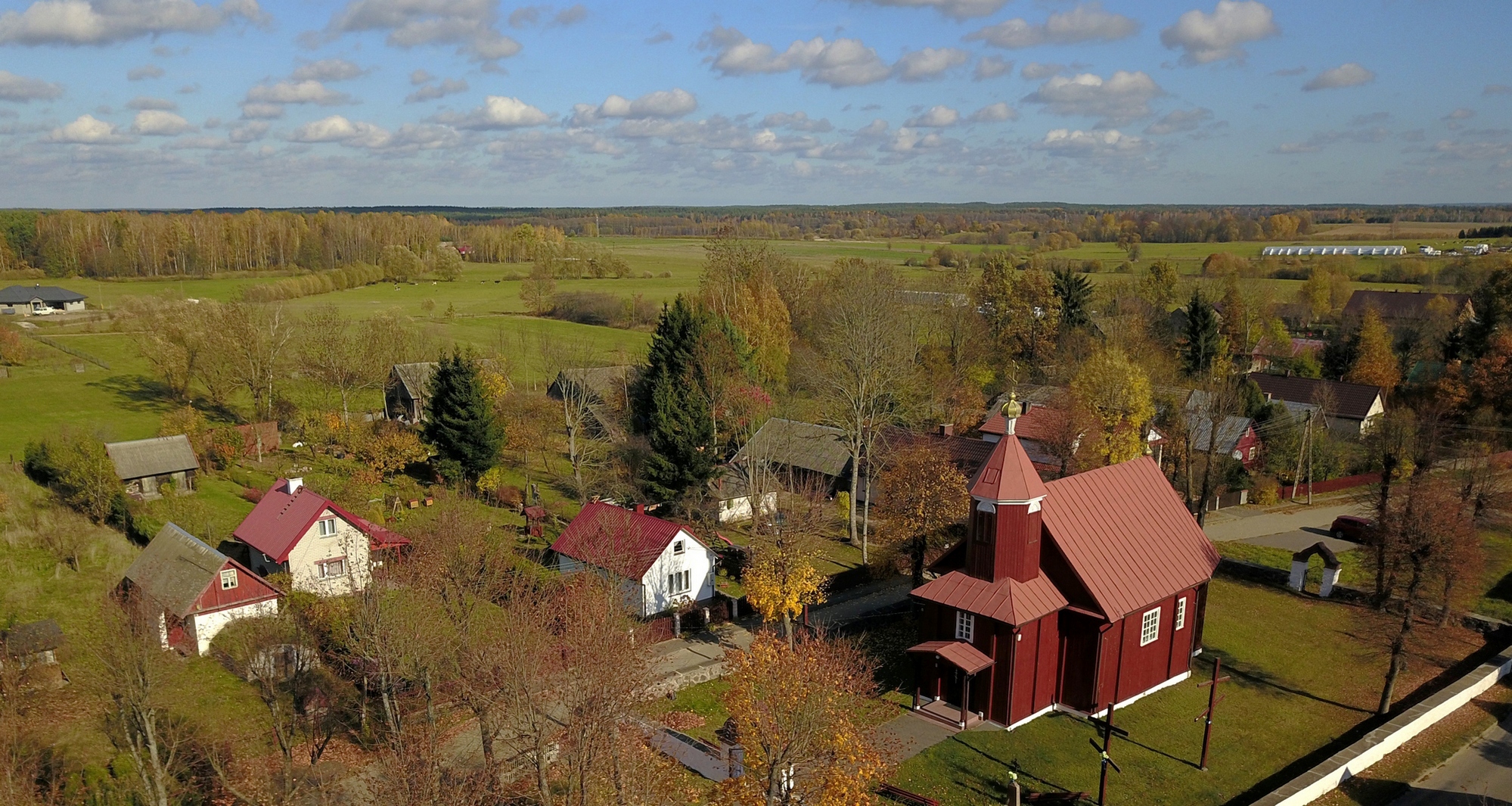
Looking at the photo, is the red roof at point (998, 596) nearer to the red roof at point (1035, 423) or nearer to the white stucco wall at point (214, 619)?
the red roof at point (1035, 423)

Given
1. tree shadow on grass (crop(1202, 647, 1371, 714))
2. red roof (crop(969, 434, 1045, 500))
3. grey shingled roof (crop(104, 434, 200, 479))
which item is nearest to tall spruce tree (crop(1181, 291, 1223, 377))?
tree shadow on grass (crop(1202, 647, 1371, 714))

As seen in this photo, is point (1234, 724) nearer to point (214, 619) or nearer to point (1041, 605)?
point (1041, 605)

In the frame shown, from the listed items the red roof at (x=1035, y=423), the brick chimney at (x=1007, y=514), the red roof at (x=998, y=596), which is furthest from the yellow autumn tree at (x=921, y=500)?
the red roof at (x=1035, y=423)

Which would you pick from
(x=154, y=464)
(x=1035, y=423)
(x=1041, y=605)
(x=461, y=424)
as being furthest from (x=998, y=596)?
(x=154, y=464)

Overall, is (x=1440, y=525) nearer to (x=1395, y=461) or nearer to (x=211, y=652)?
(x=1395, y=461)

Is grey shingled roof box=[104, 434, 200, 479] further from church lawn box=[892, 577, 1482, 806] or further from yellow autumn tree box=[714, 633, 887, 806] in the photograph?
church lawn box=[892, 577, 1482, 806]

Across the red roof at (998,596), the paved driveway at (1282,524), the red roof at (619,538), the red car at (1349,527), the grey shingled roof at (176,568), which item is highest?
the red roof at (998,596)
